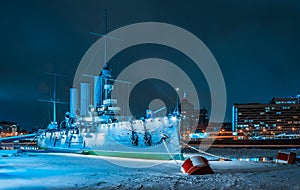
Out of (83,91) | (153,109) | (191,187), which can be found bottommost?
(191,187)

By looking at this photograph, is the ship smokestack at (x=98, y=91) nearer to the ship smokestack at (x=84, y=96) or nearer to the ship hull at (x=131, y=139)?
the ship hull at (x=131, y=139)

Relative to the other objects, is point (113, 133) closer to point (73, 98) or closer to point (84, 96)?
point (84, 96)

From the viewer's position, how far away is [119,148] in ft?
105

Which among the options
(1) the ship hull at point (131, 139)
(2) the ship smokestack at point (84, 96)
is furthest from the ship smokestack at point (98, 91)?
(2) the ship smokestack at point (84, 96)

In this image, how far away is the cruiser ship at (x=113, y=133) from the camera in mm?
28234

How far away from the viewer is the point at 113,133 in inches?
1314

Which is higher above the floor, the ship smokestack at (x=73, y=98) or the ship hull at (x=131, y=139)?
the ship smokestack at (x=73, y=98)

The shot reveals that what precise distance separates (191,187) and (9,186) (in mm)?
6773

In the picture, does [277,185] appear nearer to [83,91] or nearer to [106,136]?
[106,136]

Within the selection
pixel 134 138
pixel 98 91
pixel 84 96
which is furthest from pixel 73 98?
pixel 134 138

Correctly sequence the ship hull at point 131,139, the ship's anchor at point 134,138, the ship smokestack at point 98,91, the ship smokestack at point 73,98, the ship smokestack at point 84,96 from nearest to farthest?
1. the ship hull at point 131,139
2. the ship's anchor at point 134,138
3. the ship smokestack at point 98,91
4. the ship smokestack at point 84,96
5. the ship smokestack at point 73,98

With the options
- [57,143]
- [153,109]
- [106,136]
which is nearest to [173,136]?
[153,109]

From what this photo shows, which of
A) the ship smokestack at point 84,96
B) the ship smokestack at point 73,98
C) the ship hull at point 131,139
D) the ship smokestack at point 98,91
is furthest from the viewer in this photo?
the ship smokestack at point 73,98

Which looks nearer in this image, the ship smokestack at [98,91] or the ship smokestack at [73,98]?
the ship smokestack at [98,91]
